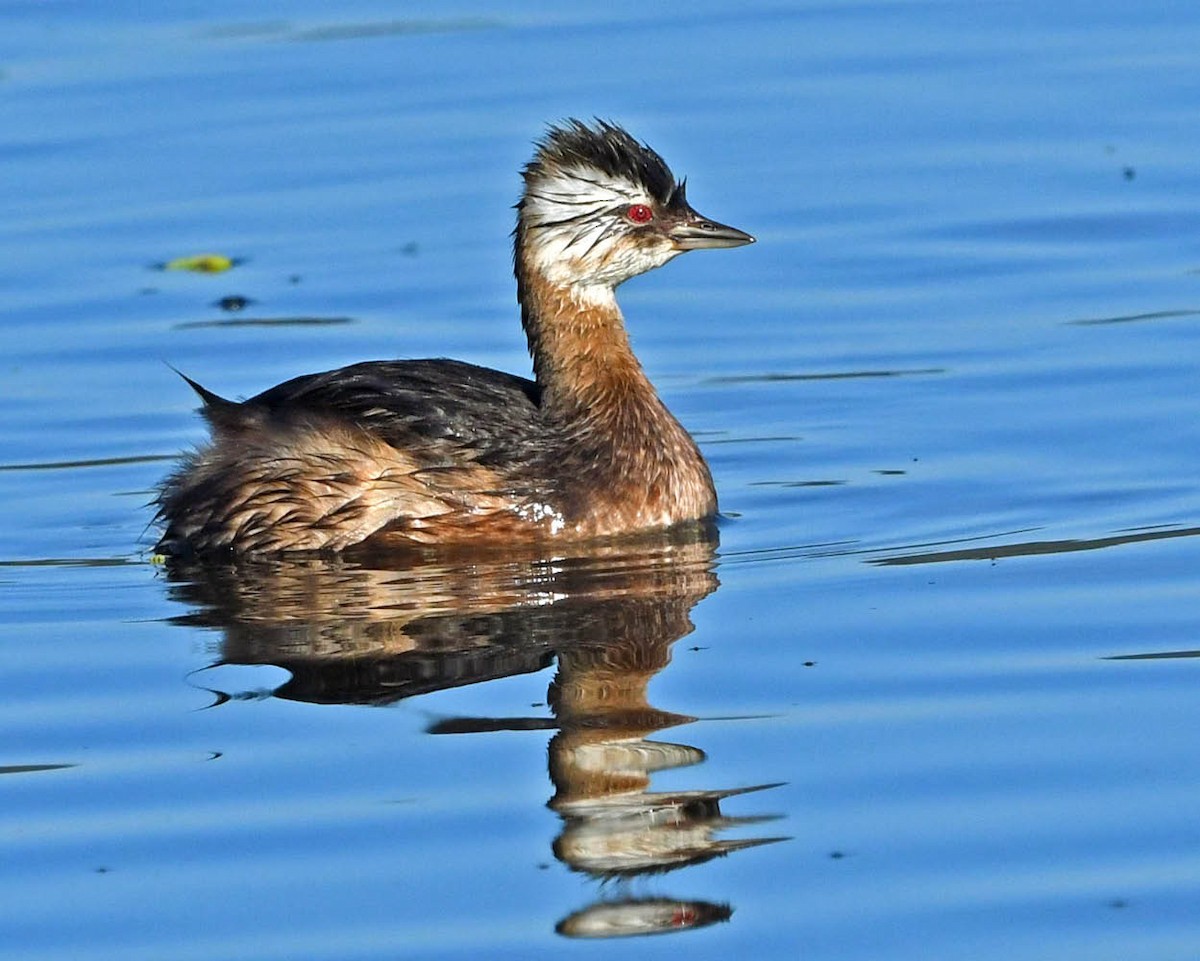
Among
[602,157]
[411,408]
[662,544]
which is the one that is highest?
[602,157]

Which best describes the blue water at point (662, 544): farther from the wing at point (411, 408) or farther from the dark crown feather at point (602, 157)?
A: the dark crown feather at point (602, 157)

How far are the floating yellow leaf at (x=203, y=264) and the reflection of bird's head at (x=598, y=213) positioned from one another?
3547mm

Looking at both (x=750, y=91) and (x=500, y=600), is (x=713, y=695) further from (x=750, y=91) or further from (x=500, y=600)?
(x=750, y=91)

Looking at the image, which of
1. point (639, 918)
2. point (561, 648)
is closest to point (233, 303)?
point (561, 648)

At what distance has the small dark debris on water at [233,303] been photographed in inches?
537

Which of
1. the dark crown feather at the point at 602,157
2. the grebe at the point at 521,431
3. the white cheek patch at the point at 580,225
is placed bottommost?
the grebe at the point at 521,431

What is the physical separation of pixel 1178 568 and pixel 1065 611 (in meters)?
0.66

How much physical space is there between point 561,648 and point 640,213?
2850 millimetres

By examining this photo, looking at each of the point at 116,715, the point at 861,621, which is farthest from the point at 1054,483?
the point at 116,715

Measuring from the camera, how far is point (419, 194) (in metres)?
15.1

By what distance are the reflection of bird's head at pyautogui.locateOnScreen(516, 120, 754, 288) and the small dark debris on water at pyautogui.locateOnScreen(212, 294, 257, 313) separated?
304 centimetres

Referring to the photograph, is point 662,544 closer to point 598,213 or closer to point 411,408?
point 411,408

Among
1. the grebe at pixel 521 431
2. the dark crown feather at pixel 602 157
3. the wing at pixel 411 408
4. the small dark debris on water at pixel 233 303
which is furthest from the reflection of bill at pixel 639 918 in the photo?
the small dark debris on water at pixel 233 303

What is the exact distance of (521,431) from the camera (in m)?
10.6
